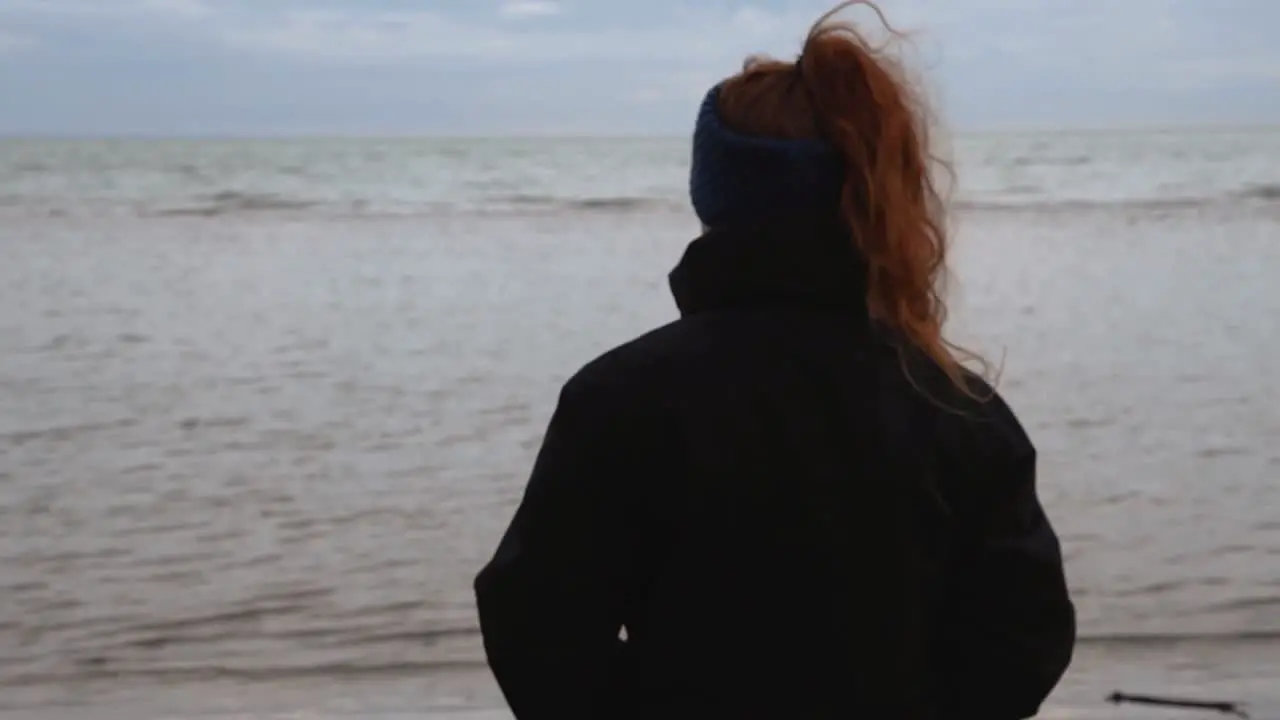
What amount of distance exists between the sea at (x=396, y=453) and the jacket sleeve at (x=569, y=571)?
0.58 meters

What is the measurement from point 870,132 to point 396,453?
8.45m

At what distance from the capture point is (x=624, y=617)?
1689 millimetres

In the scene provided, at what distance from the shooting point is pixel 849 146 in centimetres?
165

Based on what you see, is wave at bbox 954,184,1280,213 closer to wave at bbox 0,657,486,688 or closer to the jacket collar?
wave at bbox 0,657,486,688

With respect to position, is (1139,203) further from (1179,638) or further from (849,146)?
(849,146)

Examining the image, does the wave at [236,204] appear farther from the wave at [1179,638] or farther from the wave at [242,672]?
the wave at [1179,638]

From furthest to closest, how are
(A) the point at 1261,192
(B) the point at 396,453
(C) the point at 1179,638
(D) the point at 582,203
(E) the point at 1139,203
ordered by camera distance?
(A) the point at 1261,192 < (D) the point at 582,203 < (E) the point at 1139,203 < (B) the point at 396,453 < (C) the point at 1179,638

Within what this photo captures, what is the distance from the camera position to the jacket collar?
1.67m

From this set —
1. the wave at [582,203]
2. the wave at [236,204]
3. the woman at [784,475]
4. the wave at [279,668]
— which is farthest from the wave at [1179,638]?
the wave at [236,204]

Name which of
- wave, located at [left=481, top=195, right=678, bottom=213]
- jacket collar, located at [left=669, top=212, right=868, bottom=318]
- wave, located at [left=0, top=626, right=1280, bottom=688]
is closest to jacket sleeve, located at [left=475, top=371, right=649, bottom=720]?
jacket collar, located at [left=669, top=212, right=868, bottom=318]

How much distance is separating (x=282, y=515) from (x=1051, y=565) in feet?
23.5

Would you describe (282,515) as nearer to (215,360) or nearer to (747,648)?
(215,360)

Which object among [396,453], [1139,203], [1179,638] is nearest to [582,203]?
[1139,203]

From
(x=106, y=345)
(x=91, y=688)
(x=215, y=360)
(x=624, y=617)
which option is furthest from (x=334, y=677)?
(x=106, y=345)
